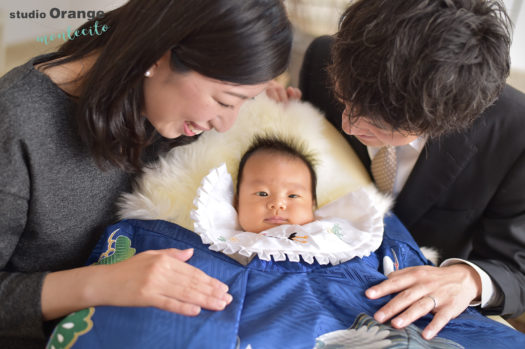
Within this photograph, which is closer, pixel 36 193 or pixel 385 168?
pixel 36 193

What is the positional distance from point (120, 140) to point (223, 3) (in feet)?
1.50

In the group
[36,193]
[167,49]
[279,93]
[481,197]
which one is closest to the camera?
[167,49]

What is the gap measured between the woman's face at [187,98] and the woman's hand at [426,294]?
60 cm

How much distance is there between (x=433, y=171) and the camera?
1463 millimetres

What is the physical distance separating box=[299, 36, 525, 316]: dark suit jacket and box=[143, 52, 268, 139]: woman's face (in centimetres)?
77

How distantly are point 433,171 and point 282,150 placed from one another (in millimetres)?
542

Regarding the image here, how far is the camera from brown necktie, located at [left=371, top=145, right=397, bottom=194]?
1.54 m

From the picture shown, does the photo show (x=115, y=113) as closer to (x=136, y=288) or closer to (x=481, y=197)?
(x=136, y=288)

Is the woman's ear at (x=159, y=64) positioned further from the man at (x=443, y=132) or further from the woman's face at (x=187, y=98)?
the man at (x=443, y=132)

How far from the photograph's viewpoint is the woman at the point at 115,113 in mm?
945

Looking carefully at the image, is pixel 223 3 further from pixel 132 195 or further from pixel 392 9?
pixel 132 195

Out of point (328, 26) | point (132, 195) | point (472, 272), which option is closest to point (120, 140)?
point (132, 195)

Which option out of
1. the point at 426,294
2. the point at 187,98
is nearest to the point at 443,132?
the point at 426,294

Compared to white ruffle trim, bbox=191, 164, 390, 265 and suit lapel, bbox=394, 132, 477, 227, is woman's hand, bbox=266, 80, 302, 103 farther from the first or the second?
suit lapel, bbox=394, 132, 477, 227
